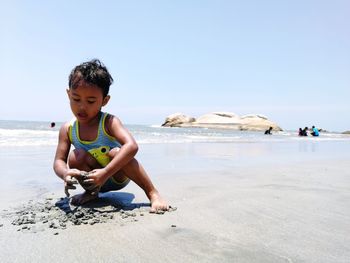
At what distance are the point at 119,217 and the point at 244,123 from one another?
2067 inches

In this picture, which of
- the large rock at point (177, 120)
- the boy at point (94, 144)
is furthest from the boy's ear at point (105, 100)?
the large rock at point (177, 120)

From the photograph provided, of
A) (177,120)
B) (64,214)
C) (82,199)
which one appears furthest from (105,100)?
(177,120)

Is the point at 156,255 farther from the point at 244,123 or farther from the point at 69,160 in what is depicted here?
the point at 244,123

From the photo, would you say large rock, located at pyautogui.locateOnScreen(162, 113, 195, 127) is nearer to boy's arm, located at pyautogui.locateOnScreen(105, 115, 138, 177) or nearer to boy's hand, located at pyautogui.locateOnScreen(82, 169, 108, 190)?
boy's arm, located at pyautogui.locateOnScreen(105, 115, 138, 177)

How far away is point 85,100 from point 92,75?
0.63 feet

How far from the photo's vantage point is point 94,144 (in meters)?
2.54

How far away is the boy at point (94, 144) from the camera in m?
2.32

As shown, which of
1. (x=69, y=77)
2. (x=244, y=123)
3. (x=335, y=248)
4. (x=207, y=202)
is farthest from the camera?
(x=244, y=123)

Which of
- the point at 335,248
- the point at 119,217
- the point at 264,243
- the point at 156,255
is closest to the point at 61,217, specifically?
the point at 119,217

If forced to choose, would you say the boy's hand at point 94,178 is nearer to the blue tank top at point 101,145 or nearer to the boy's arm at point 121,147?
the boy's arm at point 121,147

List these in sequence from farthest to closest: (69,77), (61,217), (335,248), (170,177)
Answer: (170,177)
(69,77)
(61,217)
(335,248)

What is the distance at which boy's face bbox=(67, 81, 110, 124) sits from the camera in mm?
2342

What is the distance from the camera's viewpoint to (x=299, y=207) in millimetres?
2535

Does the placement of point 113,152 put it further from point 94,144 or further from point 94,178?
point 94,178
